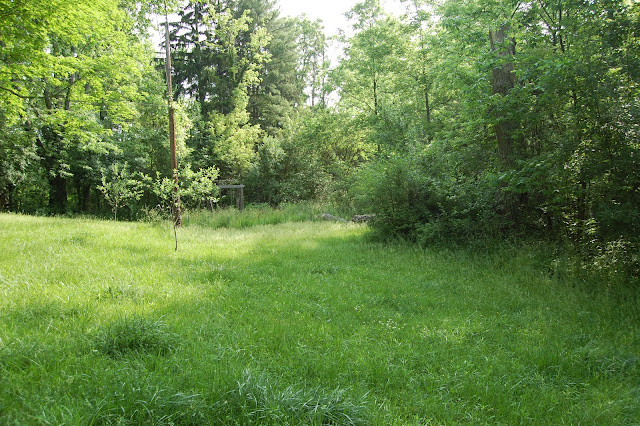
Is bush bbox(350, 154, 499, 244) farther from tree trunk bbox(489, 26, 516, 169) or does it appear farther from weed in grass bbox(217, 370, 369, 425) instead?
weed in grass bbox(217, 370, 369, 425)

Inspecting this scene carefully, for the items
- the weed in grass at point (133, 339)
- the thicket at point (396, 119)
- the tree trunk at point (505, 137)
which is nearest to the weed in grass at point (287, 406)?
the weed in grass at point (133, 339)

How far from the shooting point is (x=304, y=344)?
3.81 m

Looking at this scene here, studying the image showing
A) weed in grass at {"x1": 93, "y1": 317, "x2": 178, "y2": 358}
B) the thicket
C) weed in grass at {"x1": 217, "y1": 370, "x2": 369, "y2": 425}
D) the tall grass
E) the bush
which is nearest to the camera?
weed in grass at {"x1": 217, "y1": 370, "x2": 369, "y2": 425}

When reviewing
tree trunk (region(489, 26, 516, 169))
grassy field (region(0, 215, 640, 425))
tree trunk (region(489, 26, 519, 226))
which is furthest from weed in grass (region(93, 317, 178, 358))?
tree trunk (region(489, 26, 516, 169))

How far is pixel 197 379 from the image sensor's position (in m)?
2.90

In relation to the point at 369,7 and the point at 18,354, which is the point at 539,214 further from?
the point at 369,7

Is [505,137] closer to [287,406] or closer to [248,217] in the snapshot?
[287,406]

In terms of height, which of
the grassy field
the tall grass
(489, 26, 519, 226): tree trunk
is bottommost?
the grassy field

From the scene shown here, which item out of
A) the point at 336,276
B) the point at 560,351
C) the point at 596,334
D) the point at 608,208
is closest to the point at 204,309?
the point at 336,276

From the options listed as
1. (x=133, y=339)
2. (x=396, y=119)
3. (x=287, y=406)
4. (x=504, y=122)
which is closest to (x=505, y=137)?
(x=504, y=122)

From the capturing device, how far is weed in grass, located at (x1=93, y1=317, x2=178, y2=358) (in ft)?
11.0

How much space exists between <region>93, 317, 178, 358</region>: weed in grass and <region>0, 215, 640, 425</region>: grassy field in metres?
0.02

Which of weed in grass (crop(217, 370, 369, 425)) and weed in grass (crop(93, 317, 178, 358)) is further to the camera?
weed in grass (crop(93, 317, 178, 358))

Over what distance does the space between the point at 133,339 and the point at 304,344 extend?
1751 mm
